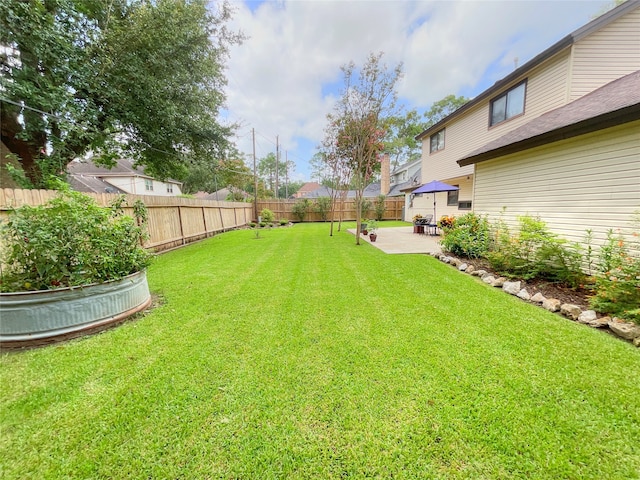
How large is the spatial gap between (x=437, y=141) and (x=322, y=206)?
9.68 m

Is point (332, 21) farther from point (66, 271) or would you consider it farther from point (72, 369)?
point (72, 369)

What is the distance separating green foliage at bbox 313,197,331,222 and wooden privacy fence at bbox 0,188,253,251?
8.03 metres

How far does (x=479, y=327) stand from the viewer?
3029mm

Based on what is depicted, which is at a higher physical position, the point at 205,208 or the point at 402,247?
the point at 205,208

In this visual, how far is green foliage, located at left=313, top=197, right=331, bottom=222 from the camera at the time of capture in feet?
65.7

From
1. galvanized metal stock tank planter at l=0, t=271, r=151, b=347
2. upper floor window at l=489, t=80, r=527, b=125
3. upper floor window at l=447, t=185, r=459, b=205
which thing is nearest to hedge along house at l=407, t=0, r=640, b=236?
upper floor window at l=489, t=80, r=527, b=125

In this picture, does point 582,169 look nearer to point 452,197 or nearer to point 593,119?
point 593,119

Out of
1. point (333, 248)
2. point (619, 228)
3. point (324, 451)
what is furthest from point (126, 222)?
point (619, 228)

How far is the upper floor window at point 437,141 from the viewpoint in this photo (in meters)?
12.4

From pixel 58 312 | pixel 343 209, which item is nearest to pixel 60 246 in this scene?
pixel 58 312

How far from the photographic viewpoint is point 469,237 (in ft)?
20.7

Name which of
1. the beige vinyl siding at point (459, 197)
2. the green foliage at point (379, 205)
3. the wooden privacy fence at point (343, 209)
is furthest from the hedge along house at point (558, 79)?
the wooden privacy fence at point (343, 209)

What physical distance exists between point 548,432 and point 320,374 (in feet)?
5.24

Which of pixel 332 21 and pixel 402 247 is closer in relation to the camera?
pixel 402 247
